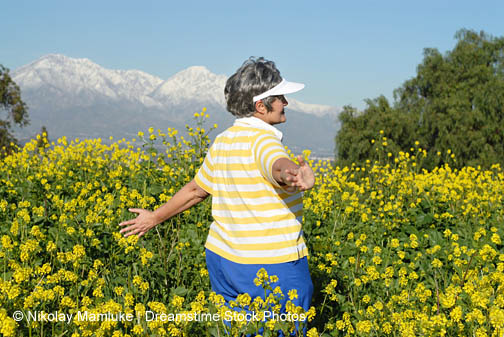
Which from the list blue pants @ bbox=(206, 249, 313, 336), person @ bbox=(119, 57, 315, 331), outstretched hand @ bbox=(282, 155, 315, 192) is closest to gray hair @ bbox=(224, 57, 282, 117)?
person @ bbox=(119, 57, 315, 331)

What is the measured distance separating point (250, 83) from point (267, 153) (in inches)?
18.6

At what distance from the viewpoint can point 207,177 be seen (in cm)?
290

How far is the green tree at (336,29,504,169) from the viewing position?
30.4m

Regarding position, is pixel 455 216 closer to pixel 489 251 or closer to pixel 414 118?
pixel 489 251

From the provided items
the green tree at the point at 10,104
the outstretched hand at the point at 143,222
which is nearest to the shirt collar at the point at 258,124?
the outstretched hand at the point at 143,222

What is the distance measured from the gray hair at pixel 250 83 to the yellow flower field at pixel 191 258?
3.13 feet

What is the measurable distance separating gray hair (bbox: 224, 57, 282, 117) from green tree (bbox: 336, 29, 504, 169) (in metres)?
27.8

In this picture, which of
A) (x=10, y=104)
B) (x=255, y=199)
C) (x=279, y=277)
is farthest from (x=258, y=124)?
(x=10, y=104)

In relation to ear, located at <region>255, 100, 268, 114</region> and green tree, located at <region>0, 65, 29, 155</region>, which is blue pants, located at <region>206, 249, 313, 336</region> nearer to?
ear, located at <region>255, 100, 268, 114</region>

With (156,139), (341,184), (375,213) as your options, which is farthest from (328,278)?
(156,139)

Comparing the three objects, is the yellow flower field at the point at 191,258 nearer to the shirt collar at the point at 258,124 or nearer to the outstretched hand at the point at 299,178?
the outstretched hand at the point at 299,178

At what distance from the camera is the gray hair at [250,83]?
8.42ft

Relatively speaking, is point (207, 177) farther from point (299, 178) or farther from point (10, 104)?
point (10, 104)

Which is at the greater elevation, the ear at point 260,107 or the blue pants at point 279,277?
the ear at point 260,107
